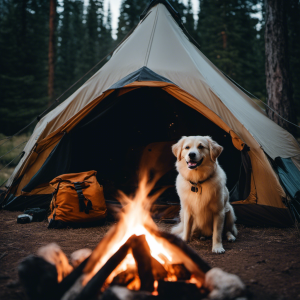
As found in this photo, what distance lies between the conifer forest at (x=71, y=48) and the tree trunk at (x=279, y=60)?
6.21m

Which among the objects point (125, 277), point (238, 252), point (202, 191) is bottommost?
point (238, 252)

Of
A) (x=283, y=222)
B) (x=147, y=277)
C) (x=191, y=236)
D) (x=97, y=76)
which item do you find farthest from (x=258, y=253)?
(x=97, y=76)

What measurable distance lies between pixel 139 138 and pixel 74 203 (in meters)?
2.47

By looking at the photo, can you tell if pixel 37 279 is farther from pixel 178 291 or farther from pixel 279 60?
pixel 279 60

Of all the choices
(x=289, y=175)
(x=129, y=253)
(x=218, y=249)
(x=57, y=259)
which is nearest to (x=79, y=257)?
(x=57, y=259)

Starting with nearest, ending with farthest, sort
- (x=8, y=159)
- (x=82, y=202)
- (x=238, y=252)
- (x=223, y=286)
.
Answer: (x=223, y=286), (x=238, y=252), (x=82, y=202), (x=8, y=159)

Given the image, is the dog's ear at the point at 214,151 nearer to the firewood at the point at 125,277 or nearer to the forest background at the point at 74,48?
the firewood at the point at 125,277

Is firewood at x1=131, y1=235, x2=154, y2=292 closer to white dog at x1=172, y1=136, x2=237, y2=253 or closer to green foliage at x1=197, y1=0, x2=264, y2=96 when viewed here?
white dog at x1=172, y1=136, x2=237, y2=253

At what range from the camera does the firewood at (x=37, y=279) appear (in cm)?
154

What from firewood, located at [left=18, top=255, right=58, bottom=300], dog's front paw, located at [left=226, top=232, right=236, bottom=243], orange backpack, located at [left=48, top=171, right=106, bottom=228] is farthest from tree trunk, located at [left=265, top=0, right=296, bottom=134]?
firewood, located at [left=18, top=255, right=58, bottom=300]

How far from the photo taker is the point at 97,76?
4559 mm

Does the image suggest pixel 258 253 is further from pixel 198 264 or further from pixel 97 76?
pixel 97 76

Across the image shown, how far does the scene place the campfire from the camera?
5.07ft

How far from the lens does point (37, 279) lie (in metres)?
1.60
